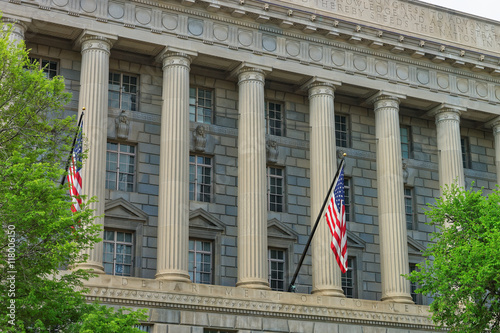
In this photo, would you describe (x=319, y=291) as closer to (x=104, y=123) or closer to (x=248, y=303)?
(x=248, y=303)

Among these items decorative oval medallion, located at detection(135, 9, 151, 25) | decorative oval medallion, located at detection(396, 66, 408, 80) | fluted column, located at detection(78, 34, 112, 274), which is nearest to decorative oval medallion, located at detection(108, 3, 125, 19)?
decorative oval medallion, located at detection(135, 9, 151, 25)

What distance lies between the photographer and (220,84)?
45.4 m

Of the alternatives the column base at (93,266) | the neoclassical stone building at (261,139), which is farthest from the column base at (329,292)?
the column base at (93,266)

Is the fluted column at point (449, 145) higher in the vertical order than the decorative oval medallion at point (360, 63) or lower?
lower

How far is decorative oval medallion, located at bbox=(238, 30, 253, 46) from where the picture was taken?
43.3 meters

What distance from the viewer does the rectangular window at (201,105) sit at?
146 feet

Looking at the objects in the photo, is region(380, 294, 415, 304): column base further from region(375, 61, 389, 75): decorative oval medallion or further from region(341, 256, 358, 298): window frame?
region(375, 61, 389, 75): decorative oval medallion

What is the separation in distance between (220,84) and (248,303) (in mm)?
13134

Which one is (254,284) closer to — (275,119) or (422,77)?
(275,119)

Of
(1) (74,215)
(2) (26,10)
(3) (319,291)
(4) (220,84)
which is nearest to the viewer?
(1) (74,215)

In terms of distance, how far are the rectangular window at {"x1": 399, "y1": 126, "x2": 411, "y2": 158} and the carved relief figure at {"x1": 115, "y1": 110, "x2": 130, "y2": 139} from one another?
1799cm

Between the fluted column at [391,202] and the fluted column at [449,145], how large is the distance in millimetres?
3308

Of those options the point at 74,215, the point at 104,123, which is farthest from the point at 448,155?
the point at 74,215

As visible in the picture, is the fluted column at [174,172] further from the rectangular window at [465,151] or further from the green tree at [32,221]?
the rectangular window at [465,151]
